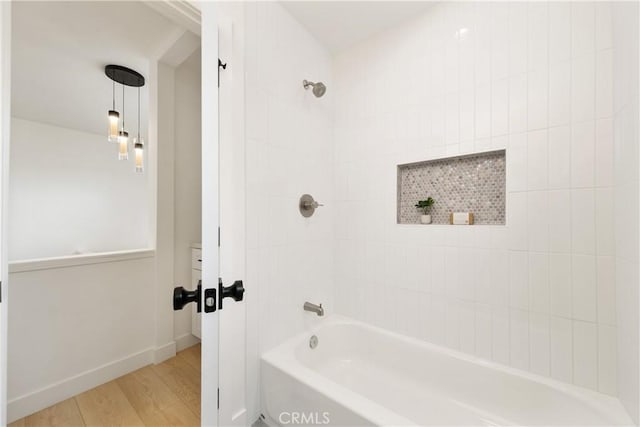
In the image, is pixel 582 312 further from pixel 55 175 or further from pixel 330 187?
pixel 55 175

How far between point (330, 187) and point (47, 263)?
191cm

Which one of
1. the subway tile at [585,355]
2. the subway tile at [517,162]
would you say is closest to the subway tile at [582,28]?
the subway tile at [517,162]

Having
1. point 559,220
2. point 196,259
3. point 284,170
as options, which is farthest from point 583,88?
point 196,259

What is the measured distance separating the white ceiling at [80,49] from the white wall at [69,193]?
0.46 m

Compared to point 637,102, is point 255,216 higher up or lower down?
lower down

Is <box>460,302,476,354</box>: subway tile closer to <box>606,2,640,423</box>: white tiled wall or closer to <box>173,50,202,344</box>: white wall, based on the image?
<box>606,2,640,423</box>: white tiled wall

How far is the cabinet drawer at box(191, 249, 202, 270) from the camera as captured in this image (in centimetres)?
204

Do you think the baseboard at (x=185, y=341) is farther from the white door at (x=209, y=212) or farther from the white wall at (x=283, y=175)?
the white door at (x=209, y=212)

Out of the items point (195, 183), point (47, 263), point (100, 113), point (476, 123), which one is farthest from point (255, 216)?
point (100, 113)

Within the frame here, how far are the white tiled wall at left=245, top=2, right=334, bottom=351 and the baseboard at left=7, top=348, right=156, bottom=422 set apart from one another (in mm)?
1237

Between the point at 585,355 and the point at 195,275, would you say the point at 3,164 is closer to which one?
the point at 195,275

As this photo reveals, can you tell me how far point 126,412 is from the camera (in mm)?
1502

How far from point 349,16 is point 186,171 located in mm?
1649

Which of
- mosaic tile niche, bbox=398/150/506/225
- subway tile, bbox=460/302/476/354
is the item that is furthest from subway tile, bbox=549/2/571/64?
subway tile, bbox=460/302/476/354
